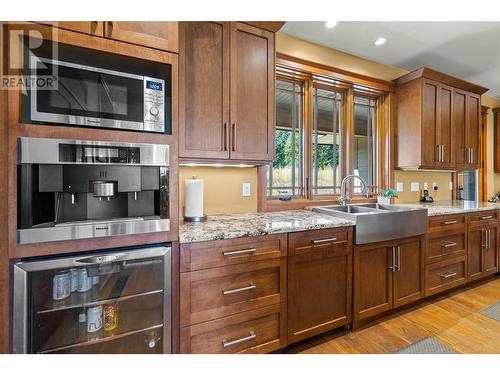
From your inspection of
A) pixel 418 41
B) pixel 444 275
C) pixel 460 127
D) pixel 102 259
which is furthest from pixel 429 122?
pixel 102 259

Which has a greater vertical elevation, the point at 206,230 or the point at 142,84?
the point at 142,84

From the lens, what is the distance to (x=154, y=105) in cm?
119

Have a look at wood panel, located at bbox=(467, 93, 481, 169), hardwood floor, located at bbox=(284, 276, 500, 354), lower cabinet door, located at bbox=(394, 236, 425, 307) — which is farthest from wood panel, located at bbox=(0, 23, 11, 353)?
wood panel, located at bbox=(467, 93, 481, 169)

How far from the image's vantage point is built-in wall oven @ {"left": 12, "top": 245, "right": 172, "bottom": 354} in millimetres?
993

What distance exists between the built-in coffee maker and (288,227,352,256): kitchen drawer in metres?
0.81

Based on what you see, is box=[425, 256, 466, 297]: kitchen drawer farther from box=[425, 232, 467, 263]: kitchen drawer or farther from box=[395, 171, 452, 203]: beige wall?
box=[395, 171, 452, 203]: beige wall

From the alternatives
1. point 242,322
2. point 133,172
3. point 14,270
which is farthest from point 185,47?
point 242,322

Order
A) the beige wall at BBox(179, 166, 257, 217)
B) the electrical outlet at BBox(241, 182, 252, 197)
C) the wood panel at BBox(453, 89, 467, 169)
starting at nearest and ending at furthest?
1. the beige wall at BBox(179, 166, 257, 217)
2. the electrical outlet at BBox(241, 182, 252, 197)
3. the wood panel at BBox(453, 89, 467, 169)

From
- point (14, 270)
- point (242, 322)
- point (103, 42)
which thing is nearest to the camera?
point (14, 270)

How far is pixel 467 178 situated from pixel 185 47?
4.61m

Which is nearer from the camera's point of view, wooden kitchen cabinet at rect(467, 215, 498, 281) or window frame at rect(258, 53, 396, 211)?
window frame at rect(258, 53, 396, 211)

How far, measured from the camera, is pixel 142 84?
3.88ft

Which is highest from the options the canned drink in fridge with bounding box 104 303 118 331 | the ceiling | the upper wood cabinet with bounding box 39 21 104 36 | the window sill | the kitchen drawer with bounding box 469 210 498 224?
the ceiling
